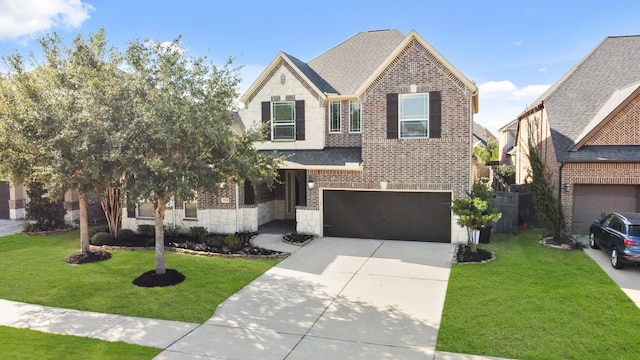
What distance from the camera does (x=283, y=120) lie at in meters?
19.2

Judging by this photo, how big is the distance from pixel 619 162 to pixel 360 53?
40.7 feet

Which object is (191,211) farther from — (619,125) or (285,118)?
(619,125)

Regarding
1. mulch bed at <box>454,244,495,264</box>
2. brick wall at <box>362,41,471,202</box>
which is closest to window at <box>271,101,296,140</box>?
brick wall at <box>362,41,471,202</box>

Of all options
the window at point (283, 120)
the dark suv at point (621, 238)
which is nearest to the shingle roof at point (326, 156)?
the window at point (283, 120)

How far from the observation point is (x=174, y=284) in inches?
458

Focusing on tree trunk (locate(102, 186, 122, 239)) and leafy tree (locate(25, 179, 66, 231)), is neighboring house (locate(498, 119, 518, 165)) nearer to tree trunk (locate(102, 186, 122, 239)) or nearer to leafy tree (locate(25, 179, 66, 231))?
tree trunk (locate(102, 186, 122, 239))

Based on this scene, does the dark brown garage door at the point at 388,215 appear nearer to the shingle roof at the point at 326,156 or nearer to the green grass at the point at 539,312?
the shingle roof at the point at 326,156

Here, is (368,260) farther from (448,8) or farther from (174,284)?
(448,8)

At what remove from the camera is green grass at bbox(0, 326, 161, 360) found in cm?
758

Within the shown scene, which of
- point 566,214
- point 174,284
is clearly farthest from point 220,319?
point 566,214

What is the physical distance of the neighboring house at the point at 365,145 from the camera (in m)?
15.8

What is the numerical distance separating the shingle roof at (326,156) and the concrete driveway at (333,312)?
425cm

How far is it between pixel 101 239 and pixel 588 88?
2330 cm

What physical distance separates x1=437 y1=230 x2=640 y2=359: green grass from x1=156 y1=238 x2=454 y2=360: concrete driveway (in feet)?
1.93
